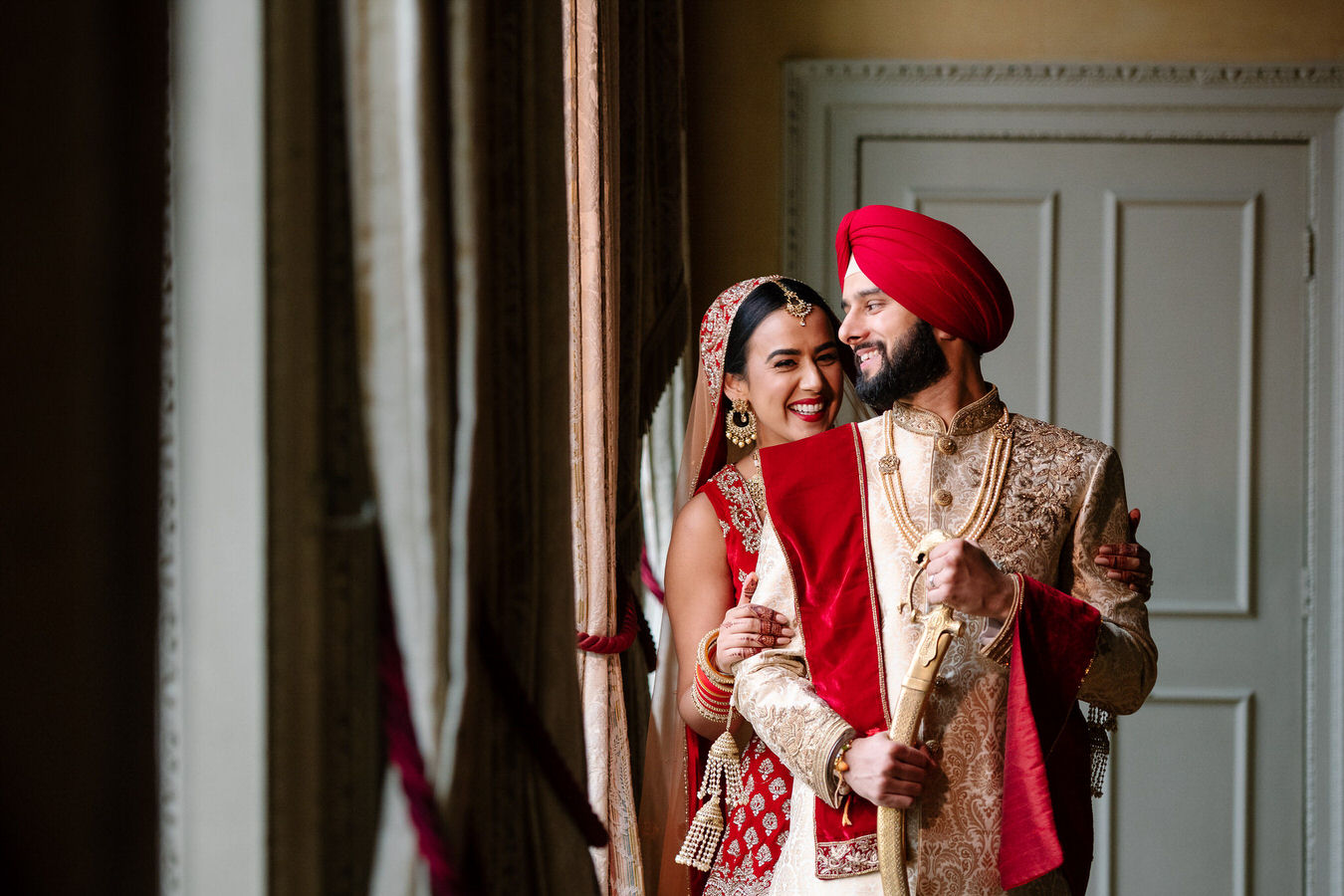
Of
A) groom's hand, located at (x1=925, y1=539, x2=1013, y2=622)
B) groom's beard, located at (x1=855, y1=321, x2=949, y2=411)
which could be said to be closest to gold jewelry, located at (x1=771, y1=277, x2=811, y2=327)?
groom's beard, located at (x1=855, y1=321, x2=949, y2=411)

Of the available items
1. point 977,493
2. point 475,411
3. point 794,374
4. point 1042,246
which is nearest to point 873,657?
point 977,493

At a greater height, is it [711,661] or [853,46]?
[853,46]

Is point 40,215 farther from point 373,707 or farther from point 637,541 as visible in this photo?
point 637,541

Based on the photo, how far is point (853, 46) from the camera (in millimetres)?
2859

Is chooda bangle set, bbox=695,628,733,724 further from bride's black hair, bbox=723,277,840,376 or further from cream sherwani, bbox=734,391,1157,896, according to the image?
bride's black hair, bbox=723,277,840,376

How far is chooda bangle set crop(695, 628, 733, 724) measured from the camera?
1.50 metres

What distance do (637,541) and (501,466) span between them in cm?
114

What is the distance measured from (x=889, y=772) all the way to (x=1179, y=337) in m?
2.10

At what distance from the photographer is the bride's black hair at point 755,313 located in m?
1.78

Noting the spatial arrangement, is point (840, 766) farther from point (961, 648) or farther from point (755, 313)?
Result: point (755, 313)

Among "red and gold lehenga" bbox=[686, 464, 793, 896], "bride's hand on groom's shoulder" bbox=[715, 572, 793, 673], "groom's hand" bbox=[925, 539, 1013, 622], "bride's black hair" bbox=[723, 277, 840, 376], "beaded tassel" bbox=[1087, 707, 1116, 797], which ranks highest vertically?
"bride's black hair" bbox=[723, 277, 840, 376]

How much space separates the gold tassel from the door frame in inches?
60.9

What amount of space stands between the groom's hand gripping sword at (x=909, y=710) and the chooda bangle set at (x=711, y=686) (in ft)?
1.11

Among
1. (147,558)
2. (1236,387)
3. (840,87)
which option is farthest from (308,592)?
(1236,387)
